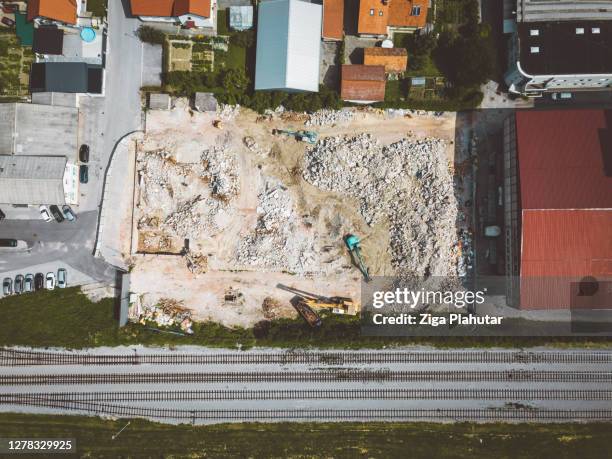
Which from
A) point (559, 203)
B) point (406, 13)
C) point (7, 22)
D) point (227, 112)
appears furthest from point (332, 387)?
point (7, 22)

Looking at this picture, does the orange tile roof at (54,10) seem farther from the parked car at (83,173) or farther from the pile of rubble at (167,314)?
the pile of rubble at (167,314)

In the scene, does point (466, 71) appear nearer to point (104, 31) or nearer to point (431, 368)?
point (431, 368)

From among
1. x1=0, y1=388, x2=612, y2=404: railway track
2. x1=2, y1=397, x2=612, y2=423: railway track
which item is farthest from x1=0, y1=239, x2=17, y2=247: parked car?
x1=2, y1=397, x2=612, y2=423: railway track

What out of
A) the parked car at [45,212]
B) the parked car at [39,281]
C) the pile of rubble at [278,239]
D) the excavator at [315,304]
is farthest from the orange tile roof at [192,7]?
the parked car at [39,281]

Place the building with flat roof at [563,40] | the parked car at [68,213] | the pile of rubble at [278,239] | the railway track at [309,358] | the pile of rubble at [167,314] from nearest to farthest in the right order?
the building with flat roof at [563,40], the railway track at [309,358], the pile of rubble at [278,239], the pile of rubble at [167,314], the parked car at [68,213]

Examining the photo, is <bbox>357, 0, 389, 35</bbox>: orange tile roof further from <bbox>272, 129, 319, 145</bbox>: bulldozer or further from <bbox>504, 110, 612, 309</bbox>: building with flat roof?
<bbox>504, 110, 612, 309</bbox>: building with flat roof

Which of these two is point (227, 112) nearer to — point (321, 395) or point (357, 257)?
point (357, 257)

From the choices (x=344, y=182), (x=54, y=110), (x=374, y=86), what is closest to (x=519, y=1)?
(x=374, y=86)
